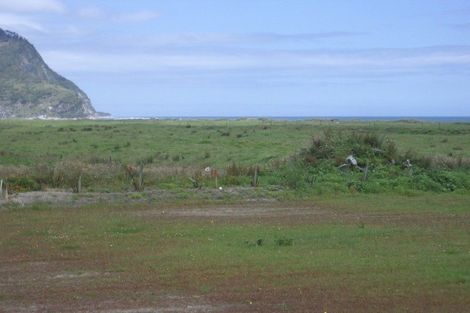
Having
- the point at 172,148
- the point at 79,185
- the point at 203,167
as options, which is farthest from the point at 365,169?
the point at 172,148

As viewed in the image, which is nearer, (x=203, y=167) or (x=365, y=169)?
(x=365, y=169)

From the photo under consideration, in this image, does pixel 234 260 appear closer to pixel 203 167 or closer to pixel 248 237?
pixel 248 237

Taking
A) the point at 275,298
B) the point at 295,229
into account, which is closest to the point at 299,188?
the point at 295,229

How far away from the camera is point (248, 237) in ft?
65.5

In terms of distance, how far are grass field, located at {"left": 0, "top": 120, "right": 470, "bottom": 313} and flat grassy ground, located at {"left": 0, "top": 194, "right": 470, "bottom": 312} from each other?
0.04 meters

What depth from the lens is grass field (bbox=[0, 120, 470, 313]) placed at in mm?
13047

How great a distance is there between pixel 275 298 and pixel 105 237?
28.9 ft

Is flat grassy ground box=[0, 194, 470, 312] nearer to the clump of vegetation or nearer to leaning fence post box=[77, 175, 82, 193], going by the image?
leaning fence post box=[77, 175, 82, 193]

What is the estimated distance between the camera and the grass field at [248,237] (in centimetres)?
1305

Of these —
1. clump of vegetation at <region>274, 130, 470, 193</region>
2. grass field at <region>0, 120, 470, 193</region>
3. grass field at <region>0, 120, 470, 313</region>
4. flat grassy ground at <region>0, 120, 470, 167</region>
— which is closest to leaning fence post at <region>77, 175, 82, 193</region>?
grass field at <region>0, 120, 470, 313</region>

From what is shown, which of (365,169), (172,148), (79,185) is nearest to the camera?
(79,185)

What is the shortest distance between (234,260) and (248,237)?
3.48 m

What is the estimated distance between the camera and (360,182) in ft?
113

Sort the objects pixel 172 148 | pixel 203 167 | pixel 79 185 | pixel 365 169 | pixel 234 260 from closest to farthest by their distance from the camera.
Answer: pixel 234 260 → pixel 79 185 → pixel 365 169 → pixel 203 167 → pixel 172 148
